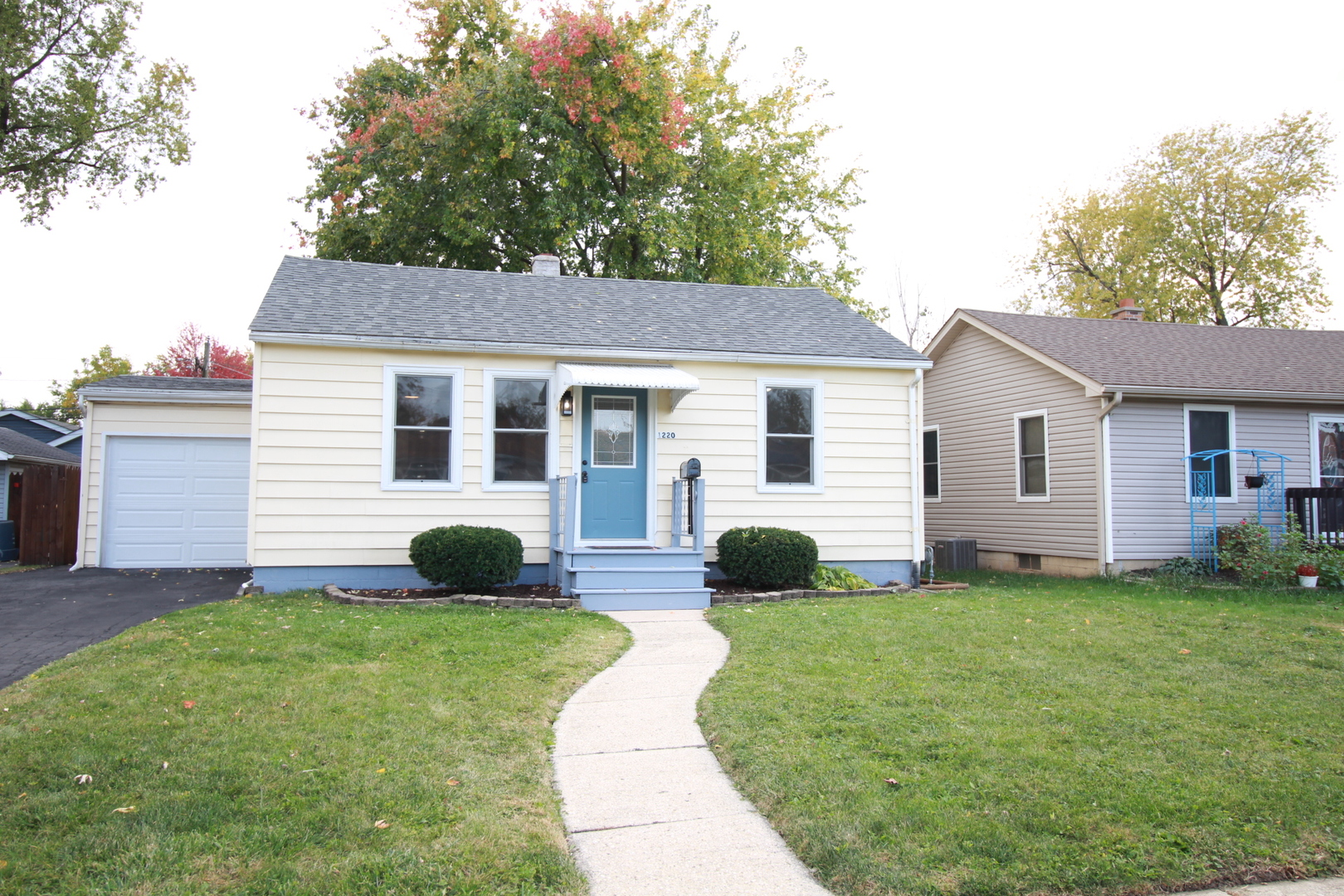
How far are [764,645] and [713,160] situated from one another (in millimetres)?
17520

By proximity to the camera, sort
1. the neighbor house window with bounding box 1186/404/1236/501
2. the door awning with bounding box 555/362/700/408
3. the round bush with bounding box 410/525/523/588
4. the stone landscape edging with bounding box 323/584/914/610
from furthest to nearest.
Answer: the neighbor house window with bounding box 1186/404/1236/501 → the door awning with bounding box 555/362/700/408 → the round bush with bounding box 410/525/523/588 → the stone landscape edging with bounding box 323/584/914/610

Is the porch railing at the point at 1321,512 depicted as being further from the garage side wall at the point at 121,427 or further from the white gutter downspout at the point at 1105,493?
the garage side wall at the point at 121,427

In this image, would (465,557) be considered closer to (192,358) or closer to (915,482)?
(915,482)

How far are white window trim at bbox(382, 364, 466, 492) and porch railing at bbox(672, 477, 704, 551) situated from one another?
2667 mm

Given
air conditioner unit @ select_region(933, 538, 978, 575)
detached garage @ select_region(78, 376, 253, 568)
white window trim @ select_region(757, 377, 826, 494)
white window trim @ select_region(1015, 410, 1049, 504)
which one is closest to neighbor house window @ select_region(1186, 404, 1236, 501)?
white window trim @ select_region(1015, 410, 1049, 504)

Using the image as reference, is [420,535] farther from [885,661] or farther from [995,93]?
[995,93]

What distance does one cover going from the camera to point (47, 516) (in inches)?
601

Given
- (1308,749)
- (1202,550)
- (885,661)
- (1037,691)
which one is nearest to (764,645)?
(885,661)

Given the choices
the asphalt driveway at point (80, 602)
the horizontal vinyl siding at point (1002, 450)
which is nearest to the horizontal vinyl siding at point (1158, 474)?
the horizontal vinyl siding at point (1002, 450)

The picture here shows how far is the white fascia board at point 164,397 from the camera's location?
1317 cm

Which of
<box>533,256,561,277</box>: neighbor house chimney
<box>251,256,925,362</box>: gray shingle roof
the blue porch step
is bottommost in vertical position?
the blue porch step

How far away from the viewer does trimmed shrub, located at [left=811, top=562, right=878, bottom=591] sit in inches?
428

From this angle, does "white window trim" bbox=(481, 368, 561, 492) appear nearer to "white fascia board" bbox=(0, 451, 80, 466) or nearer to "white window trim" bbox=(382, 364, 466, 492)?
"white window trim" bbox=(382, 364, 466, 492)

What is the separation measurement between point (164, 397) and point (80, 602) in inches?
188
